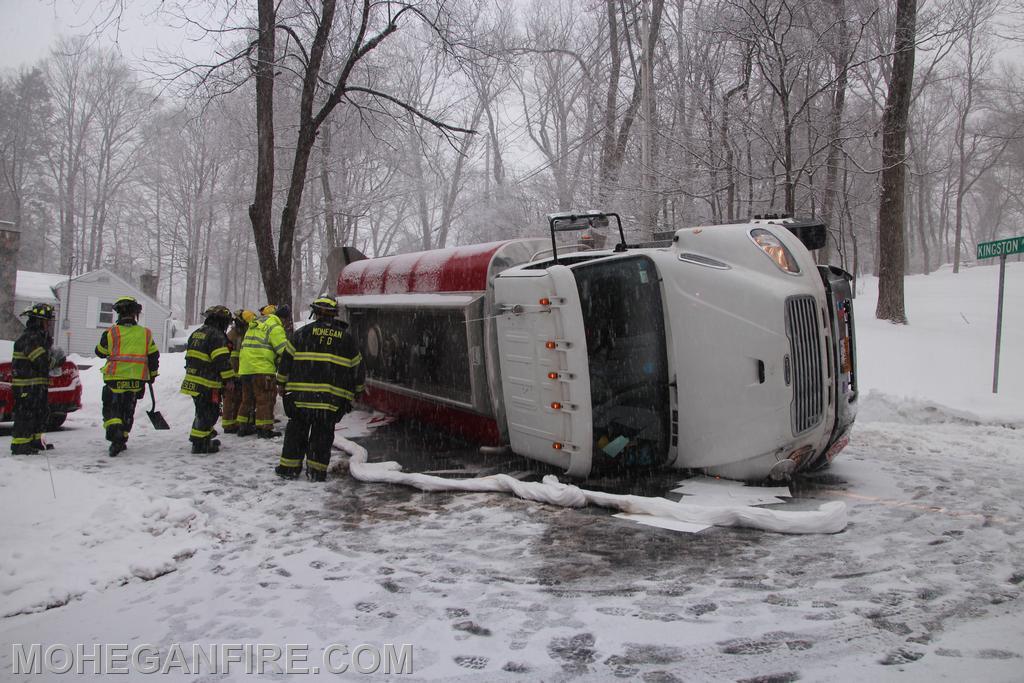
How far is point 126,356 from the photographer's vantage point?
7320 mm

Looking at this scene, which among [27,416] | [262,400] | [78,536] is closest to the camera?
[78,536]

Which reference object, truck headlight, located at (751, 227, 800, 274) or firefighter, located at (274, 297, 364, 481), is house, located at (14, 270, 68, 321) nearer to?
firefighter, located at (274, 297, 364, 481)

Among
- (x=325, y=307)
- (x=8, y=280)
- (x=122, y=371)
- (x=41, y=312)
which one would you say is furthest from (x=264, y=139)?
(x=8, y=280)

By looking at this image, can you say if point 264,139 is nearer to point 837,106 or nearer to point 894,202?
point 894,202

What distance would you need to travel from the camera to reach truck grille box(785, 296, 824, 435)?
4.89 metres

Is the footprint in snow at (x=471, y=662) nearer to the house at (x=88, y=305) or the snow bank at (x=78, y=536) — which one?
the snow bank at (x=78, y=536)

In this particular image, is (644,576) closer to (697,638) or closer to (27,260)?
(697,638)

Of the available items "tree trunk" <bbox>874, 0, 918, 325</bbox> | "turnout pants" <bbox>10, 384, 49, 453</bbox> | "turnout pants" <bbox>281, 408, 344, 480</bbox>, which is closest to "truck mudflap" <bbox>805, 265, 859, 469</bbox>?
"turnout pants" <bbox>281, 408, 344, 480</bbox>

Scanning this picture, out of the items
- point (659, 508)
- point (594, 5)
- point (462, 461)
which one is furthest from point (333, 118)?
point (659, 508)

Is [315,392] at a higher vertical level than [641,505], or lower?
higher

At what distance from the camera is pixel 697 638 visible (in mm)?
2871

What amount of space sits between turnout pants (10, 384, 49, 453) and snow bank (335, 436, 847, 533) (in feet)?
12.8
